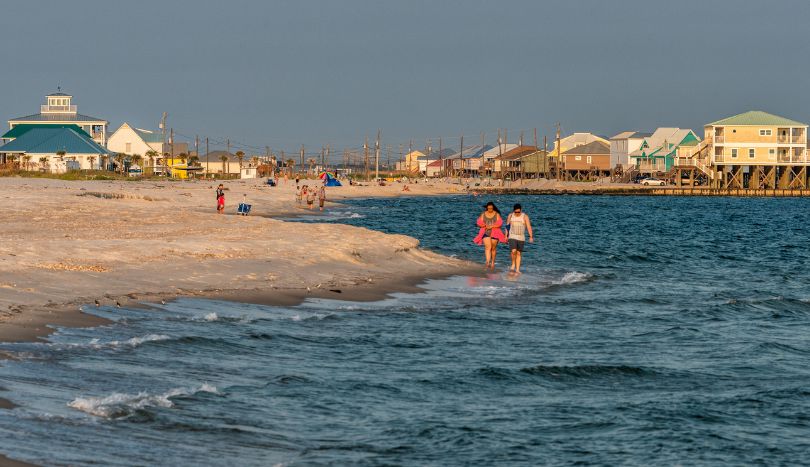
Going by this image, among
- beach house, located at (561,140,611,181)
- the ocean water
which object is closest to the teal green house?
beach house, located at (561,140,611,181)

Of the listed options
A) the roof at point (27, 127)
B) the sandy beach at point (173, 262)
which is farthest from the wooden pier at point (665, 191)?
the sandy beach at point (173, 262)

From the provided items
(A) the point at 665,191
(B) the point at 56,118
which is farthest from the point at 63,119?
(A) the point at 665,191

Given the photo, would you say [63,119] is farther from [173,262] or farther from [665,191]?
[173,262]

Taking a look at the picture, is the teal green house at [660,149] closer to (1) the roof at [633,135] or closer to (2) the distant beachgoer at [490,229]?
(1) the roof at [633,135]

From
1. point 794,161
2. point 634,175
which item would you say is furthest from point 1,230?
point 634,175

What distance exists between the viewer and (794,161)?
13675 centimetres

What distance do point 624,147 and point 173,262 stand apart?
153338 mm

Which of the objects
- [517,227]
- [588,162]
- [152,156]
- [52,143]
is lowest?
[517,227]

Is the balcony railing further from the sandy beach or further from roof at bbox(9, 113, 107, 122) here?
the sandy beach

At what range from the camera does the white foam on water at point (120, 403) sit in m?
11.6

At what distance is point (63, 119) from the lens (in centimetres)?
13912

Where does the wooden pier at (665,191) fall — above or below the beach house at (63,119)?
below

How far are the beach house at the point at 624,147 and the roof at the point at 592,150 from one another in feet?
7.55

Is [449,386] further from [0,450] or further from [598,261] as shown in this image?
[598,261]
